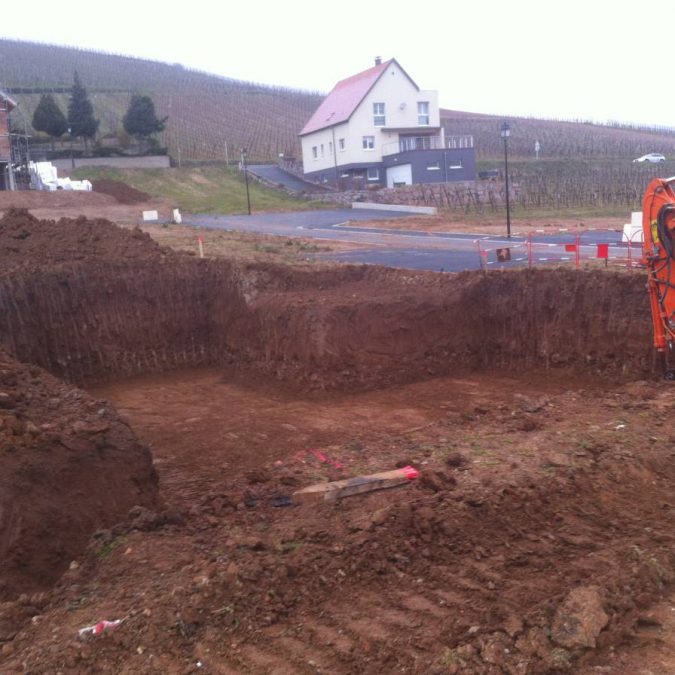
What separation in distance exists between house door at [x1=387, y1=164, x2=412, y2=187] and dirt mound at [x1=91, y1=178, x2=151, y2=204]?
1657 cm

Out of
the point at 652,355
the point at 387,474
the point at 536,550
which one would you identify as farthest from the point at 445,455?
the point at 652,355

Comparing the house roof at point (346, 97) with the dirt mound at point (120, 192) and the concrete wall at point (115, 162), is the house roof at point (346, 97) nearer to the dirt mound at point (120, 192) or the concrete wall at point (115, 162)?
the concrete wall at point (115, 162)

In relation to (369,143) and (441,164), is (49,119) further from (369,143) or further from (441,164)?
(441,164)

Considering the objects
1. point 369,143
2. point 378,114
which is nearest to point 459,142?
point 378,114

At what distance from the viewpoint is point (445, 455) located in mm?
8141

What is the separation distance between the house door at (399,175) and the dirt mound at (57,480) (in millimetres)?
41249

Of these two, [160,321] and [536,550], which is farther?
[160,321]

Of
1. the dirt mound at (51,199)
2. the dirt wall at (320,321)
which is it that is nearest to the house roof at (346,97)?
the dirt mound at (51,199)

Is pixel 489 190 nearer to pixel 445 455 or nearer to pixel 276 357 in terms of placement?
pixel 276 357

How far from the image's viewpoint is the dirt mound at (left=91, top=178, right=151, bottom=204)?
4112 centimetres

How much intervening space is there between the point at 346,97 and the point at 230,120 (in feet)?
91.8

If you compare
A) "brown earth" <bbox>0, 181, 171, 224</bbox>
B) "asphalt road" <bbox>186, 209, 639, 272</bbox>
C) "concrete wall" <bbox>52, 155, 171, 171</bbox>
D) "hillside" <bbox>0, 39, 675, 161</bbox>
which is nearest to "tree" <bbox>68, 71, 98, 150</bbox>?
"concrete wall" <bbox>52, 155, 171, 171</bbox>

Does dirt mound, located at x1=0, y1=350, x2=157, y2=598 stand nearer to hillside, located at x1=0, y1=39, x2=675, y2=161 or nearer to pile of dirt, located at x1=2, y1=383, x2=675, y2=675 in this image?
pile of dirt, located at x1=2, y1=383, x2=675, y2=675

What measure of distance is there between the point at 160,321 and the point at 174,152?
4863 centimetres
